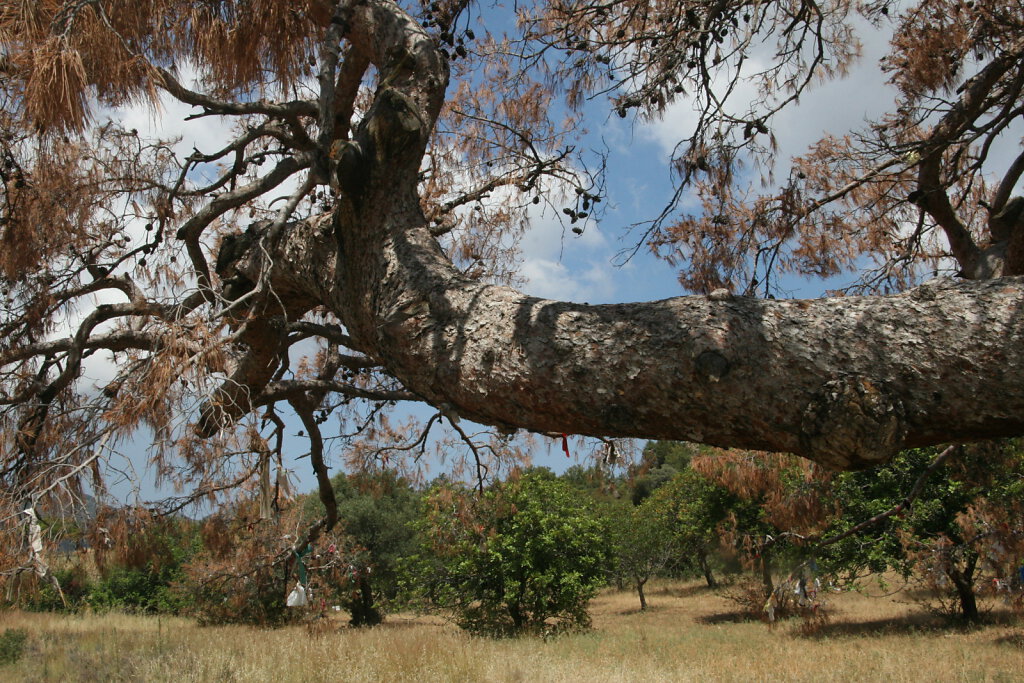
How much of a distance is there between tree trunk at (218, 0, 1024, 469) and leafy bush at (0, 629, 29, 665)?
6.89 metres

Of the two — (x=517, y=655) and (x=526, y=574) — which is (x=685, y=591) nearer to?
(x=526, y=574)

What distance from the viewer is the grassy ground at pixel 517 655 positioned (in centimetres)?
545

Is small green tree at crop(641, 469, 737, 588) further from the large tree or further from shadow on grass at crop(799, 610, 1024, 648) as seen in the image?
the large tree

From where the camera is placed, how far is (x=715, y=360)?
1.31 meters

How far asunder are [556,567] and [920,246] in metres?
8.52

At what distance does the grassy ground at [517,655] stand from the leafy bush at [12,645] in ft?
0.37

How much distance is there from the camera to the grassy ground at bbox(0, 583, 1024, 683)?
17.9 ft

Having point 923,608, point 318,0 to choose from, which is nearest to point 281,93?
point 318,0

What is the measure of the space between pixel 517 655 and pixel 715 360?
706 centimetres

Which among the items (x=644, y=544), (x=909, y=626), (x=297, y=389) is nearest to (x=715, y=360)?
(x=297, y=389)

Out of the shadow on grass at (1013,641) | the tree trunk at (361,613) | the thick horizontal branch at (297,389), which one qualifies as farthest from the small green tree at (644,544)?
the thick horizontal branch at (297,389)

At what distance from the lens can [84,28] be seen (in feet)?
7.22

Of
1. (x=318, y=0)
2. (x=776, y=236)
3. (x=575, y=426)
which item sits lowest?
(x=575, y=426)

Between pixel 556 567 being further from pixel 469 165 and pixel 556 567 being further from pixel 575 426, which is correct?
pixel 575 426
